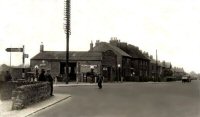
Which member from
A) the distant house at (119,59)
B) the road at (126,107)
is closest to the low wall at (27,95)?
the road at (126,107)

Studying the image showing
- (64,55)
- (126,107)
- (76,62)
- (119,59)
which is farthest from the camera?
(119,59)

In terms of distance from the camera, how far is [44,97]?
23734 millimetres

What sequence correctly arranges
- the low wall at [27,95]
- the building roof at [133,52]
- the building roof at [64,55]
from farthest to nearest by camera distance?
the building roof at [133,52], the building roof at [64,55], the low wall at [27,95]

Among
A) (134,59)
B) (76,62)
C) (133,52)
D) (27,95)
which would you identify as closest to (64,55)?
(76,62)

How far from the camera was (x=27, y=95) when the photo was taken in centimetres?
1870

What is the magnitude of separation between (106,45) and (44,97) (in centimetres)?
7494

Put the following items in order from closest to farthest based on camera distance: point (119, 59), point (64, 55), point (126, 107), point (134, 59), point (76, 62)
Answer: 1. point (126, 107)
2. point (76, 62)
3. point (64, 55)
4. point (119, 59)
5. point (134, 59)

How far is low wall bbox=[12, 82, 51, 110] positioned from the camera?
17.5 metres

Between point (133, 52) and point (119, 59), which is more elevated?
point (133, 52)

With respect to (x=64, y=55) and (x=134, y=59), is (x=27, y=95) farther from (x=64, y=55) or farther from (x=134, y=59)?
(x=134, y=59)

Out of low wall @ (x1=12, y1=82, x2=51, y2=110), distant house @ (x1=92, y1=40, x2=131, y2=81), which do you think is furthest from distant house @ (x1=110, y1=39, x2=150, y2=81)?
low wall @ (x1=12, y1=82, x2=51, y2=110)

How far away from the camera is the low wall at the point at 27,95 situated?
57.3 ft

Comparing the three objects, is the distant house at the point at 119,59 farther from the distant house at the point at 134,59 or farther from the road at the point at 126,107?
the road at the point at 126,107

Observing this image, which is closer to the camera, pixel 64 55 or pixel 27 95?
pixel 27 95
